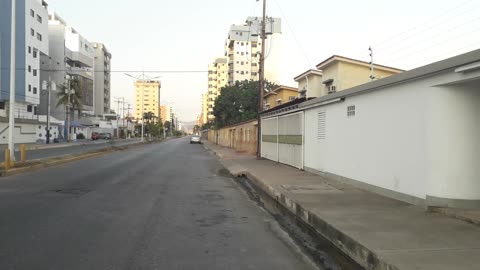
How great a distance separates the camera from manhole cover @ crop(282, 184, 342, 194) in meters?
12.8

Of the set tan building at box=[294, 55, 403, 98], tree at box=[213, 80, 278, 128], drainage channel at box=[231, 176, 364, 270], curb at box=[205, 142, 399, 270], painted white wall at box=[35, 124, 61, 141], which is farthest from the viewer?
painted white wall at box=[35, 124, 61, 141]

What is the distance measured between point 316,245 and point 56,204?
642cm

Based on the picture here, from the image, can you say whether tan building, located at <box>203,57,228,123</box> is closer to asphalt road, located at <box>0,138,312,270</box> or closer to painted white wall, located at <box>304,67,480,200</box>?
asphalt road, located at <box>0,138,312,270</box>

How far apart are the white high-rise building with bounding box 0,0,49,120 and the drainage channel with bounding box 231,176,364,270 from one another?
195 feet

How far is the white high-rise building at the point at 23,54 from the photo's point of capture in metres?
65.8

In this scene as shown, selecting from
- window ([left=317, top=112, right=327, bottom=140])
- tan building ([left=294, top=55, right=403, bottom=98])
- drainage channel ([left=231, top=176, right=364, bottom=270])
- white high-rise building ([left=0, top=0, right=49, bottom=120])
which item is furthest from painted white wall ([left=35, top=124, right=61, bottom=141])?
drainage channel ([left=231, top=176, right=364, bottom=270])

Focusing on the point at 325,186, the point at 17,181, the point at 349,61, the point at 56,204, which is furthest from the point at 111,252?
the point at 349,61

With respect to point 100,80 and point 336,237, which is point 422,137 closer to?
point 336,237

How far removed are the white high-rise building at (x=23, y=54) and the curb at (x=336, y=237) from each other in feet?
196

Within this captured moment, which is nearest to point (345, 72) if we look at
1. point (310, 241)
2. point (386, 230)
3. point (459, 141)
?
point (459, 141)

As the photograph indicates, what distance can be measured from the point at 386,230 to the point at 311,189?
19.2 ft

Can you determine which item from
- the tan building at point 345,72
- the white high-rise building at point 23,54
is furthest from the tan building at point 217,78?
the tan building at point 345,72

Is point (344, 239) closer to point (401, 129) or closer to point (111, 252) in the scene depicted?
point (111, 252)

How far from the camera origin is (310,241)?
26.0 ft
